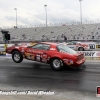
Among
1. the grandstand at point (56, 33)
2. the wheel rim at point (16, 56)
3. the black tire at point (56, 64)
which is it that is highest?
the grandstand at point (56, 33)

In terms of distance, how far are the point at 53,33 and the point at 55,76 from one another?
143 ft

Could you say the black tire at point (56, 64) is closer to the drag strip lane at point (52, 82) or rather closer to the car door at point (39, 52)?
the car door at point (39, 52)

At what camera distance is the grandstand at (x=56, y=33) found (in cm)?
4631

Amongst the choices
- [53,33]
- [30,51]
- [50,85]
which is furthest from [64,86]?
[53,33]

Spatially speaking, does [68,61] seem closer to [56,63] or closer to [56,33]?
[56,63]

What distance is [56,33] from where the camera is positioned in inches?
2019

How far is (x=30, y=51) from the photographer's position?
10883 millimetres

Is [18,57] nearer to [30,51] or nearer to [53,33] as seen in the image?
[30,51]

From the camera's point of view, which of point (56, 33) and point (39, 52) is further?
point (56, 33)

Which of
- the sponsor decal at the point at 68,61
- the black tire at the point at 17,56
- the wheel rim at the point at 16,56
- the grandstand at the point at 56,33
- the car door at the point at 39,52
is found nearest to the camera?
the sponsor decal at the point at 68,61

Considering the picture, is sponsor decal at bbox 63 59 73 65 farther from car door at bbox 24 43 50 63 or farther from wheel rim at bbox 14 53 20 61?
wheel rim at bbox 14 53 20 61

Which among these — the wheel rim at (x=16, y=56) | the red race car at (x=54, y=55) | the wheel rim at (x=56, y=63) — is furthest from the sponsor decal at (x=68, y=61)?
the wheel rim at (x=16, y=56)

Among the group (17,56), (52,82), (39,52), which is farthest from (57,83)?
(17,56)

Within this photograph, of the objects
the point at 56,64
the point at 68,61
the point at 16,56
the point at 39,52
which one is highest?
the point at 39,52
